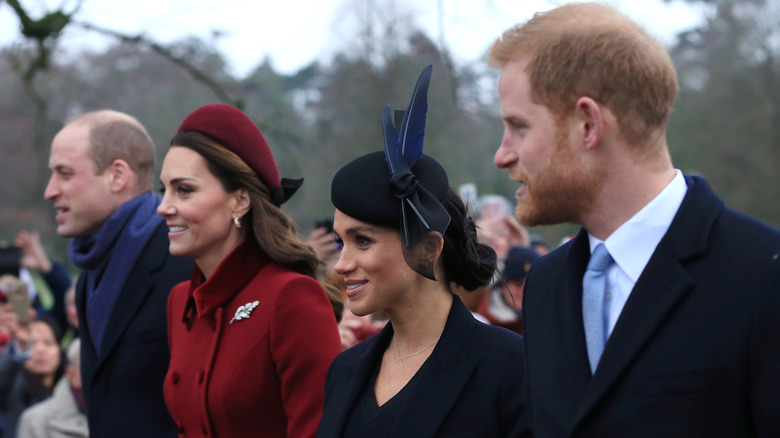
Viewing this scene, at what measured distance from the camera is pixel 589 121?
1.94 meters

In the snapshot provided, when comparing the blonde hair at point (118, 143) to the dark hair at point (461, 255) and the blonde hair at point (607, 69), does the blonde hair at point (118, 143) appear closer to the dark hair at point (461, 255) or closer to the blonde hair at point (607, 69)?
the dark hair at point (461, 255)

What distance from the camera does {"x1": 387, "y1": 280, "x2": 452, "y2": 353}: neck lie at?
278 centimetres

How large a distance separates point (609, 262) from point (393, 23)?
4.34m

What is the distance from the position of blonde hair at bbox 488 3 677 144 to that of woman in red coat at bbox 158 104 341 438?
1549mm

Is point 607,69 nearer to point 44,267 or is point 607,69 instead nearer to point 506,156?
point 506,156

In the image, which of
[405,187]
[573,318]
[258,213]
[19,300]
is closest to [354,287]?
[405,187]

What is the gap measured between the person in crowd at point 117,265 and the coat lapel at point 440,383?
1.71m

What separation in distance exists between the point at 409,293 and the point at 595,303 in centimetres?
91

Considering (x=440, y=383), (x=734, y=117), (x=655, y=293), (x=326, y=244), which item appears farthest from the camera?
(x=734, y=117)

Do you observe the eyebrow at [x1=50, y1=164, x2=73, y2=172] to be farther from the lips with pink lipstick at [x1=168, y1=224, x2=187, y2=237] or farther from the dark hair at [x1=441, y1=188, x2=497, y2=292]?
the dark hair at [x1=441, y1=188, x2=497, y2=292]

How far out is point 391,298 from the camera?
9.14ft

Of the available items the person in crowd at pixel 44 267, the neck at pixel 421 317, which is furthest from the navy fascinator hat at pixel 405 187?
the person in crowd at pixel 44 267

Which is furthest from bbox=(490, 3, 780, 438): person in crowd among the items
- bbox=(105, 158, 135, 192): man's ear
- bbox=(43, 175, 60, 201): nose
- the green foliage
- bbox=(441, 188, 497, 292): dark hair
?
the green foliage

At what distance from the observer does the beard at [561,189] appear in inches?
77.1
